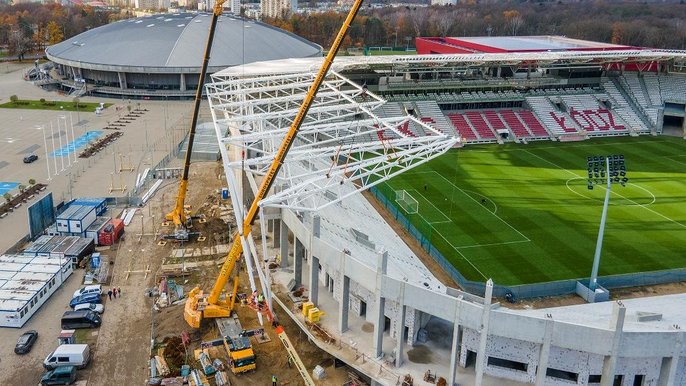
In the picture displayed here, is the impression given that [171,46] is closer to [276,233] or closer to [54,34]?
[54,34]

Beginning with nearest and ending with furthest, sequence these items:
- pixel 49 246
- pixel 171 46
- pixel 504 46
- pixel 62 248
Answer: pixel 62 248 < pixel 49 246 < pixel 504 46 < pixel 171 46

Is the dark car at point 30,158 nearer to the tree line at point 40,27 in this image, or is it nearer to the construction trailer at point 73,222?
the construction trailer at point 73,222

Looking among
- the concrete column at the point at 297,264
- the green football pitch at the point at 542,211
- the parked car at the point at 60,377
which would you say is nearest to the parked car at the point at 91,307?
the parked car at the point at 60,377

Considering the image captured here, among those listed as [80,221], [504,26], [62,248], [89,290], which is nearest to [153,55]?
[80,221]

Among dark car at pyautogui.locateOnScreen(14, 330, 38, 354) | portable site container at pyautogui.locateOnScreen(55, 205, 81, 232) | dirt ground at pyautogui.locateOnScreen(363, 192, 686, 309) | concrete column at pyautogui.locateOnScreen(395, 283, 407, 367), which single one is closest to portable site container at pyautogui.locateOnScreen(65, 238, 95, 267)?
portable site container at pyautogui.locateOnScreen(55, 205, 81, 232)

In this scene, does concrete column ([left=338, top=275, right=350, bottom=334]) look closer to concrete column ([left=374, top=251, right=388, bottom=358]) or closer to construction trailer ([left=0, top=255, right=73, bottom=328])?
concrete column ([left=374, top=251, right=388, bottom=358])

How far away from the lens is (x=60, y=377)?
28812mm

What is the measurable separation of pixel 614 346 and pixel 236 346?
59.2ft

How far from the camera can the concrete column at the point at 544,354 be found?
24294 millimetres

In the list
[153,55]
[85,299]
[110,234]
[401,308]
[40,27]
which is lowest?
[85,299]

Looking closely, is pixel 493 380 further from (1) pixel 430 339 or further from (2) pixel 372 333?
(2) pixel 372 333

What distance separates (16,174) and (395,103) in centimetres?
4384

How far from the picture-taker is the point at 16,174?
58.6 meters

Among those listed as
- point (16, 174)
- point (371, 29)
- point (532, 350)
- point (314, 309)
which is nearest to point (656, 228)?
point (532, 350)
